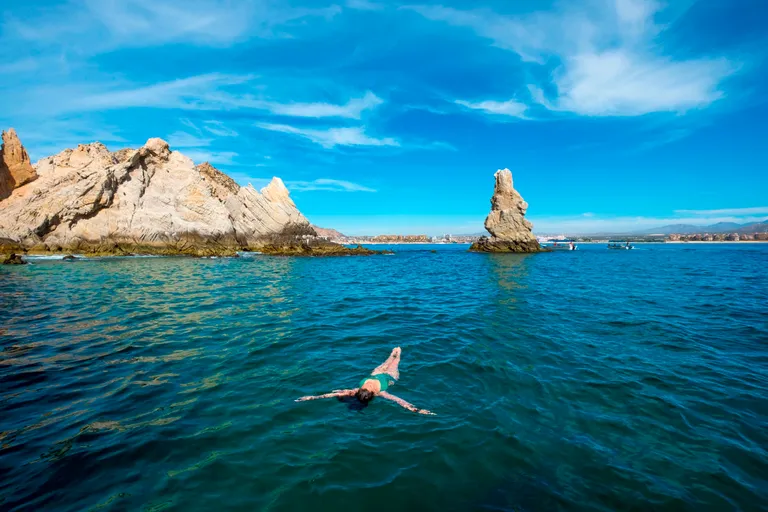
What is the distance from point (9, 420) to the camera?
5.87 metres

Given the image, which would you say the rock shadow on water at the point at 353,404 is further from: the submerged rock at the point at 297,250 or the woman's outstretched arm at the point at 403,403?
the submerged rock at the point at 297,250

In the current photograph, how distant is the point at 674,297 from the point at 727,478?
59.7 feet

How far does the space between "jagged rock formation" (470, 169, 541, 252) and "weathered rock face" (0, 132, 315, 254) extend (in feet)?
145

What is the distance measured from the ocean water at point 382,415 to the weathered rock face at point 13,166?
187ft

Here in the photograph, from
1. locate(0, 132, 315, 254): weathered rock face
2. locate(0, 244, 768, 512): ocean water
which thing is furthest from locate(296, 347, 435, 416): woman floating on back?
locate(0, 132, 315, 254): weathered rock face

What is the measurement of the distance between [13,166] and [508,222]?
9037cm

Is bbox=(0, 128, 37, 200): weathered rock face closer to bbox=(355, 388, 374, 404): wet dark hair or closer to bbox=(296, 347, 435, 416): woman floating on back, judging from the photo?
bbox=(296, 347, 435, 416): woman floating on back

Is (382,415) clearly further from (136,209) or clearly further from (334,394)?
(136,209)

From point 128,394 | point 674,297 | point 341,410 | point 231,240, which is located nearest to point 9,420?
point 128,394

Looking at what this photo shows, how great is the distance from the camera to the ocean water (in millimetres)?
4414

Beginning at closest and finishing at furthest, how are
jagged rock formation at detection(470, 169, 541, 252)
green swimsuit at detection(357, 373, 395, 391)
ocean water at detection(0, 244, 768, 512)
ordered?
ocean water at detection(0, 244, 768, 512)
green swimsuit at detection(357, 373, 395, 391)
jagged rock formation at detection(470, 169, 541, 252)

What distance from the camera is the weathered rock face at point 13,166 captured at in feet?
163

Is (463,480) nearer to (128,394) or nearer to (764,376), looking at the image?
(128,394)

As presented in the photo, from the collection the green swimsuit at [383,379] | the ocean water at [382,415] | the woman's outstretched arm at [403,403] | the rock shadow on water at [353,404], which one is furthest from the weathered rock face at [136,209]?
the woman's outstretched arm at [403,403]
